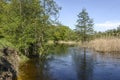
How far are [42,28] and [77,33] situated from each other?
128ft

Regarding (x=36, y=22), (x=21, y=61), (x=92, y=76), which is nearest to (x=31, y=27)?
(x=36, y=22)

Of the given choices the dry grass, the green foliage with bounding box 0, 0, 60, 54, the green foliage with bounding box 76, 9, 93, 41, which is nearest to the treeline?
the green foliage with bounding box 0, 0, 60, 54

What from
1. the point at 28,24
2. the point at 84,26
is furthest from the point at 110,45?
the point at 84,26

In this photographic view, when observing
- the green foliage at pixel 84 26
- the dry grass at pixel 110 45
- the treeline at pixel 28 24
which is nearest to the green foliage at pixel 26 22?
the treeline at pixel 28 24

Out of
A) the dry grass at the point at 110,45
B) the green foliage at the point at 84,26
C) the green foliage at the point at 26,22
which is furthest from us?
the green foliage at the point at 84,26

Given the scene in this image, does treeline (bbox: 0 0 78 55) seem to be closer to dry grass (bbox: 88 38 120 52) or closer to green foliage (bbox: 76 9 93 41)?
dry grass (bbox: 88 38 120 52)

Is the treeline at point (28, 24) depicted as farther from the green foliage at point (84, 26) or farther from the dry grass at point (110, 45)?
the green foliage at point (84, 26)

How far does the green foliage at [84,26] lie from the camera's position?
2520 inches

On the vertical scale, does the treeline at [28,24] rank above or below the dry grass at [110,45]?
above

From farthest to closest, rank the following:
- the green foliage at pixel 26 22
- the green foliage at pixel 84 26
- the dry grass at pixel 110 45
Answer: the green foliage at pixel 84 26 → the dry grass at pixel 110 45 → the green foliage at pixel 26 22

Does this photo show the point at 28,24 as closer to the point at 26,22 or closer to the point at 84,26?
the point at 26,22

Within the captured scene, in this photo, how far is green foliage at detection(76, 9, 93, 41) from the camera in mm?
64000

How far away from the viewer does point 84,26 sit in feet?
214

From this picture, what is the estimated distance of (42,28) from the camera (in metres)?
27.4
